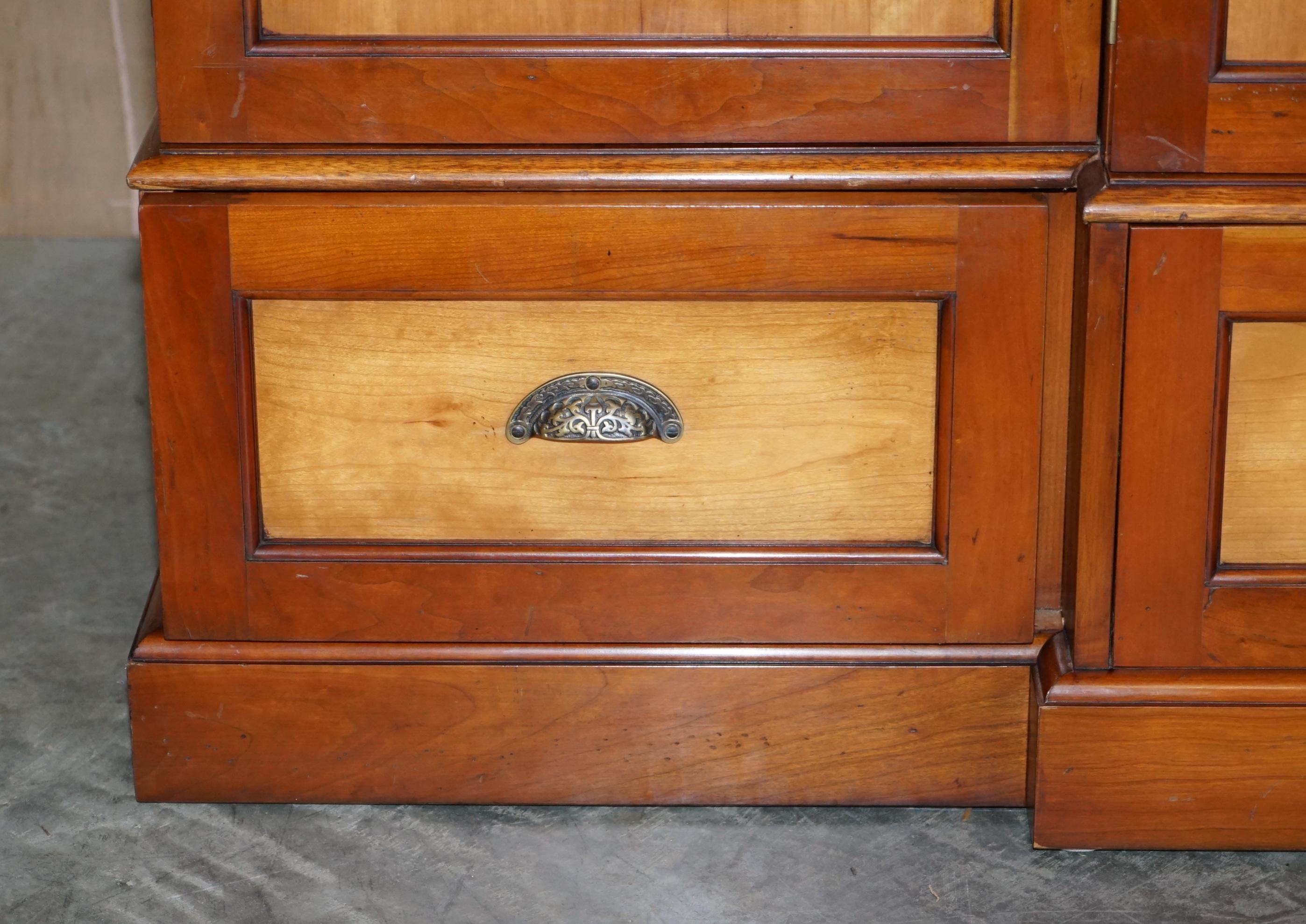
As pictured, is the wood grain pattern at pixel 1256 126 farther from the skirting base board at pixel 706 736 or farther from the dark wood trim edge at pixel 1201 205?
the skirting base board at pixel 706 736

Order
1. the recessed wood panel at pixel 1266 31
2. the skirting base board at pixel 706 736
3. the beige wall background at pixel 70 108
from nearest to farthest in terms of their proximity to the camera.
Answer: the recessed wood panel at pixel 1266 31, the skirting base board at pixel 706 736, the beige wall background at pixel 70 108

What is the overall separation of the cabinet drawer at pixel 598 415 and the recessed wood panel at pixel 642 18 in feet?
0.41

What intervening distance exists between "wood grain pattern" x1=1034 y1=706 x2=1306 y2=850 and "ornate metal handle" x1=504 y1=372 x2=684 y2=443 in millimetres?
388

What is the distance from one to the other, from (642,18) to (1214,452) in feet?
1.83

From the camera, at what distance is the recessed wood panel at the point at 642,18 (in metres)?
1.14

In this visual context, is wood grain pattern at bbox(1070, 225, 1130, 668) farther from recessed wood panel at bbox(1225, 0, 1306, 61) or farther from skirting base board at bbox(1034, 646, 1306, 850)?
recessed wood panel at bbox(1225, 0, 1306, 61)

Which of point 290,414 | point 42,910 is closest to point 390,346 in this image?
point 290,414

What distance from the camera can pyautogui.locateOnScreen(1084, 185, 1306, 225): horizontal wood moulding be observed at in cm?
112

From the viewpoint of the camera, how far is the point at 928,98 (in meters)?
1.15

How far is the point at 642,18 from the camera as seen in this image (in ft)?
3.76

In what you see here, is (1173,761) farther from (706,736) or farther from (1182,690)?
(706,736)

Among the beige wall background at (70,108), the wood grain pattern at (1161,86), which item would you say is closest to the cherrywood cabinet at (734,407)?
the wood grain pattern at (1161,86)

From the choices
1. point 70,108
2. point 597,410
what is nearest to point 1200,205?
point 597,410

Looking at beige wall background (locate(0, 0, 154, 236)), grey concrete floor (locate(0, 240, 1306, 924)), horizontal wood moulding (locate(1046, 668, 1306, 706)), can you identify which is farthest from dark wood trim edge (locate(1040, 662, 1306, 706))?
beige wall background (locate(0, 0, 154, 236))
